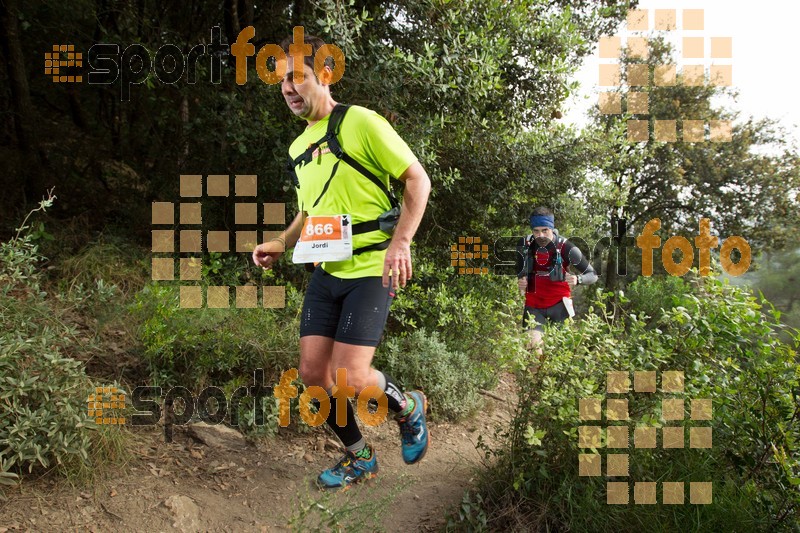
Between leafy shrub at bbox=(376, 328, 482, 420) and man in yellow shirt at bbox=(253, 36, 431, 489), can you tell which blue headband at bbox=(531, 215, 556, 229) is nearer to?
leafy shrub at bbox=(376, 328, 482, 420)

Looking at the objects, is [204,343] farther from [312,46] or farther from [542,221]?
[542,221]

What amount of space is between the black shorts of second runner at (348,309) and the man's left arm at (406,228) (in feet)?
0.53

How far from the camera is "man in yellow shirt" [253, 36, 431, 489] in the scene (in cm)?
299

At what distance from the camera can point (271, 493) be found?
3.65 m

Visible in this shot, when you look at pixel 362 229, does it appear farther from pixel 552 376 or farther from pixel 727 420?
pixel 727 420

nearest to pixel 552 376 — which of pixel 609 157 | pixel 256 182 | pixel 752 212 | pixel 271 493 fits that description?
pixel 271 493

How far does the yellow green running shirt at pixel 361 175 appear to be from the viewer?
9.90 feet

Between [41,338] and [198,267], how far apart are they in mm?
2473

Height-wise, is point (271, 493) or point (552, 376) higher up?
point (552, 376)

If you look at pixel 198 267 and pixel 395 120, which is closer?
pixel 395 120

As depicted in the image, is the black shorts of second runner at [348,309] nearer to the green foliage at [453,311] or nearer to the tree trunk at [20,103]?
the green foliage at [453,311]

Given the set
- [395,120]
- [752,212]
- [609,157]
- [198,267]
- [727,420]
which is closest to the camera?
[727,420]

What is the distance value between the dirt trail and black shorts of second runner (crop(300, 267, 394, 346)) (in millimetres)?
900

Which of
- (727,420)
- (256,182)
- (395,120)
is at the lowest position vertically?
(727,420)
